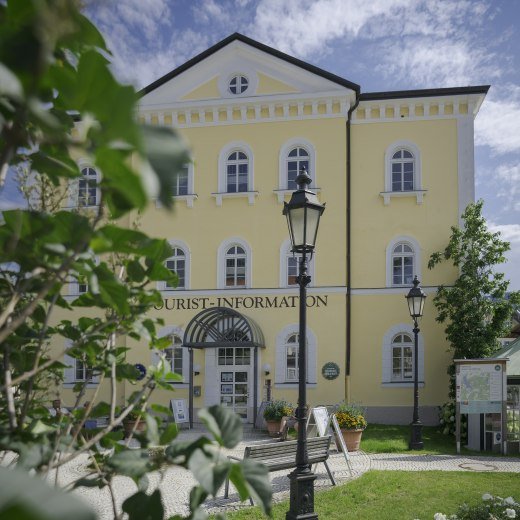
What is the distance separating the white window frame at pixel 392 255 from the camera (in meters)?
18.8

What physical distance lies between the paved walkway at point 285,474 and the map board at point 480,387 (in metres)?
1.02

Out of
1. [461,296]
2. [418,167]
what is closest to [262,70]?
[418,167]

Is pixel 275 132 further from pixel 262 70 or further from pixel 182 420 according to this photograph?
pixel 182 420

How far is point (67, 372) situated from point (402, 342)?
1001cm

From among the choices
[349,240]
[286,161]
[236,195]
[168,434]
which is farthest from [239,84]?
[168,434]

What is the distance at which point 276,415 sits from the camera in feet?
50.8

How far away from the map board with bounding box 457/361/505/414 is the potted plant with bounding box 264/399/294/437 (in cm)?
444

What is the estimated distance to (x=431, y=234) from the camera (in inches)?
744

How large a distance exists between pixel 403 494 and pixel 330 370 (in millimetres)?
9860

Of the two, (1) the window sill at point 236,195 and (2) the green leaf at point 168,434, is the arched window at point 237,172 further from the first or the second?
(2) the green leaf at point 168,434

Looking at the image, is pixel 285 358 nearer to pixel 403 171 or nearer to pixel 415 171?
pixel 403 171

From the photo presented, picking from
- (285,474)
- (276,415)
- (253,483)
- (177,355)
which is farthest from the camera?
(177,355)

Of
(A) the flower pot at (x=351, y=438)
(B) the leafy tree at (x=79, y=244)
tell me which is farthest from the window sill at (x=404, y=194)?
(B) the leafy tree at (x=79, y=244)

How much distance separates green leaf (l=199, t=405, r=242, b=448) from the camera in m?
1.35
